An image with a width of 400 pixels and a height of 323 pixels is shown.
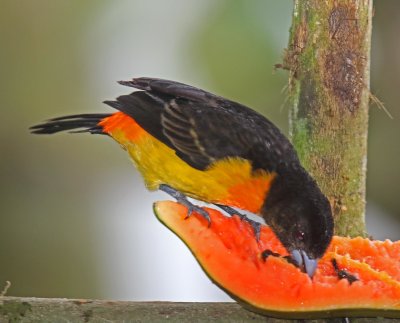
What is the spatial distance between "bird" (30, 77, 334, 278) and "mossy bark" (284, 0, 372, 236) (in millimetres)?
340

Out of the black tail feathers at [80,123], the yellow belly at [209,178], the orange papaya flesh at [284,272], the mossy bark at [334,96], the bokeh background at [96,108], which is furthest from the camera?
the bokeh background at [96,108]

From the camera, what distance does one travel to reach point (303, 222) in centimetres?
353

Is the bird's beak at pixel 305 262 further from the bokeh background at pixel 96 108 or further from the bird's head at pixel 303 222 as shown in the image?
the bokeh background at pixel 96 108

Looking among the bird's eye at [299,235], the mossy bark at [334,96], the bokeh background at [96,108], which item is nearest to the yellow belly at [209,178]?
the bird's eye at [299,235]

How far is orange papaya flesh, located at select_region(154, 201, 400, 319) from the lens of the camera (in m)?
3.09

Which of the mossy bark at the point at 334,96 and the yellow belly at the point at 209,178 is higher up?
the mossy bark at the point at 334,96

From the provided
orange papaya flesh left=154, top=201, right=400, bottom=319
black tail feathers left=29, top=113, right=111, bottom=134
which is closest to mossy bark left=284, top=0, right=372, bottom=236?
orange papaya flesh left=154, top=201, right=400, bottom=319

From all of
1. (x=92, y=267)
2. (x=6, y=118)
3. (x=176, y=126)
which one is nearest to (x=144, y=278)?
(x=92, y=267)

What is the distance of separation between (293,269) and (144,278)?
3.54 metres

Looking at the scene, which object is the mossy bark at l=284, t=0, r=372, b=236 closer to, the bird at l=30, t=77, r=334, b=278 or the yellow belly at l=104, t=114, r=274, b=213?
the bird at l=30, t=77, r=334, b=278

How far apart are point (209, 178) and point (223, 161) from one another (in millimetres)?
107

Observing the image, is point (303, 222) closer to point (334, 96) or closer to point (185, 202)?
point (185, 202)

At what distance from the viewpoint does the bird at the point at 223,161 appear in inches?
140

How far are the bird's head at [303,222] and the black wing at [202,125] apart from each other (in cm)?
19
